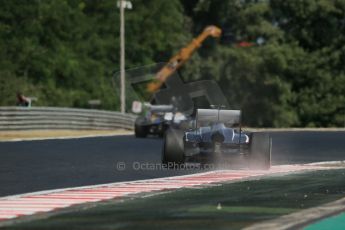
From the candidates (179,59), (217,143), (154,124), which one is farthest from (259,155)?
(179,59)

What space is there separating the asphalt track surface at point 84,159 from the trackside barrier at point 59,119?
28.7ft

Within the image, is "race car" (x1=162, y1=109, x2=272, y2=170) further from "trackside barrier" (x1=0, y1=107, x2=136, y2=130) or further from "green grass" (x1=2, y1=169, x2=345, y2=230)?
"trackside barrier" (x1=0, y1=107, x2=136, y2=130)

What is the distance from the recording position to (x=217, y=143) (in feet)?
75.8

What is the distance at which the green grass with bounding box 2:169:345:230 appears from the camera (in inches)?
464

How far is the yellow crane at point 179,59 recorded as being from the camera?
72.9 m

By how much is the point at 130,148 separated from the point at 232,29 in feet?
174

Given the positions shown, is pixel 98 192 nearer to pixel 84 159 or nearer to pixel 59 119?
pixel 84 159

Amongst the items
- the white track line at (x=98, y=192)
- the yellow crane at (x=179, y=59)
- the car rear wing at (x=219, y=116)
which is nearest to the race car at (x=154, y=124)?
the car rear wing at (x=219, y=116)

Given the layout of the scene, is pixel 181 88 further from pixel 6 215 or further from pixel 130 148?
pixel 6 215

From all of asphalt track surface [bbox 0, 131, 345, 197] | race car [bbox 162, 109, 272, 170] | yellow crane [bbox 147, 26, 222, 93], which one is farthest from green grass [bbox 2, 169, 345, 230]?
yellow crane [bbox 147, 26, 222, 93]

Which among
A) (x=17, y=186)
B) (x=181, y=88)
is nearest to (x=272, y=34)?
(x=181, y=88)

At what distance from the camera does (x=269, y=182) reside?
1864 centimetres

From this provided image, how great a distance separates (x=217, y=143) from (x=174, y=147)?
93cm

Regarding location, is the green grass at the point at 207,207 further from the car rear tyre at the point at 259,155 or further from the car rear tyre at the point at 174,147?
the car rear tyre at the point at 174,147
